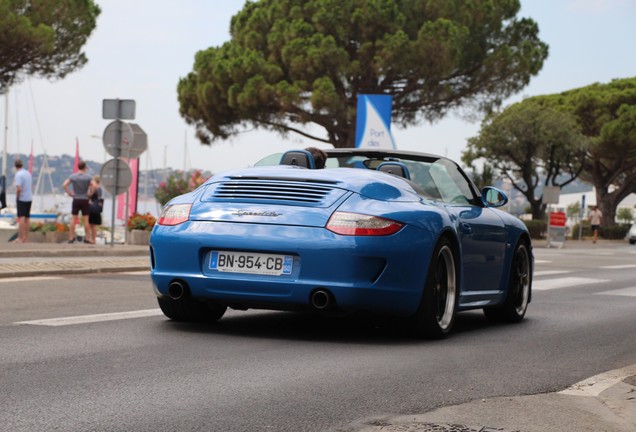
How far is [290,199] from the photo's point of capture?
25.5 feet

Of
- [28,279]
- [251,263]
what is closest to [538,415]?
[251,263]

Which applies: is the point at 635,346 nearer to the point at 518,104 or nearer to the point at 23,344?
the point at 23,344

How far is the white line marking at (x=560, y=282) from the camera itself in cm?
1590

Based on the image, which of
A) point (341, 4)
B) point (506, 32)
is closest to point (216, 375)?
point (341, 4)

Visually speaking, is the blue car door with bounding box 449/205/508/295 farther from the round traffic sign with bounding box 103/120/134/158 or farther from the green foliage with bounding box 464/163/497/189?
the green foliage with bounding box 464/163/497/189

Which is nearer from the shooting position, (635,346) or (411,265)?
(411,265)

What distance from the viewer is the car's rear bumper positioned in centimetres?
753

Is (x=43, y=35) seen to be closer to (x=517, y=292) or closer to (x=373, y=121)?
(x=373, y=121)

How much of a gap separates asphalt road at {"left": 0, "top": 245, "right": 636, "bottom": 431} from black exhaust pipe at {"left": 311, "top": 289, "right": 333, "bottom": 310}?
269mm

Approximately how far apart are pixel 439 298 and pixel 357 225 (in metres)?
1.12

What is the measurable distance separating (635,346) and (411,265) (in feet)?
7.01

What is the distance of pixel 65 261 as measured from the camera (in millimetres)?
17172

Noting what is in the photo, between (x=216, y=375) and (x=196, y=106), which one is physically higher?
(x=196, y=106)

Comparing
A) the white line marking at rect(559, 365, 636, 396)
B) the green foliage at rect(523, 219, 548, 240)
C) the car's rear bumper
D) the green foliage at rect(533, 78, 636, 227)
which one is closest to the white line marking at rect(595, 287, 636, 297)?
the car's rear bumper
